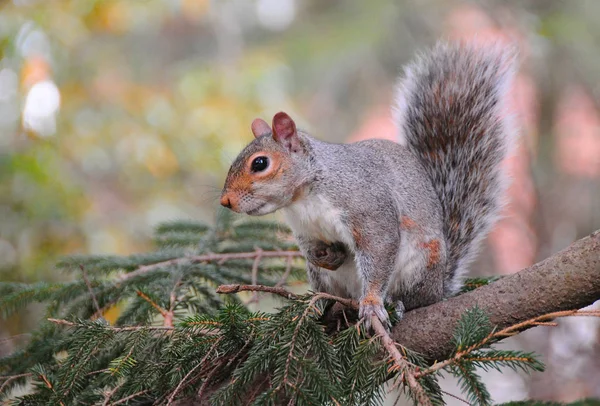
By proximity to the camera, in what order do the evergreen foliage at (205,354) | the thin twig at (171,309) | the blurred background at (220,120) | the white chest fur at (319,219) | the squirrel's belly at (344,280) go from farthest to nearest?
the blurred background at (220,120)
the squirrel's belly at (344,280)
the white chest fur at (319,219)
the thin twig at (171,309)
the evergreen foliage at (205,354)

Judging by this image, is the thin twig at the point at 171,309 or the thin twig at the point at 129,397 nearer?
the thin twig at the point at 129,397

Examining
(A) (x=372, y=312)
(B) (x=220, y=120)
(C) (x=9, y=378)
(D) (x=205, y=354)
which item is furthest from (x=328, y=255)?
(B) (x=220, y=120)

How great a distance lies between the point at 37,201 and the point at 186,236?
1.24 metres

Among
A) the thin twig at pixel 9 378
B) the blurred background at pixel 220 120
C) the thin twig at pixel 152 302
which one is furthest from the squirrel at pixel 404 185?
the blurred background at pixel 220 120

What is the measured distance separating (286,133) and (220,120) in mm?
2988

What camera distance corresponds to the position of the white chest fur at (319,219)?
80.4 inches

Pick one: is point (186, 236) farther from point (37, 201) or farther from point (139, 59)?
point (139, 59)

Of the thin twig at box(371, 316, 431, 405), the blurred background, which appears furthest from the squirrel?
the blurred background

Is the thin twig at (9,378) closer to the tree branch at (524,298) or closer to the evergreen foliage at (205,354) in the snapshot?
the evergreen foliage at (205,354)

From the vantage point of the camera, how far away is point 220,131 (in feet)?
16.4

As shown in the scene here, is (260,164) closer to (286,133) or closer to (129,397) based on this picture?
(286,133)

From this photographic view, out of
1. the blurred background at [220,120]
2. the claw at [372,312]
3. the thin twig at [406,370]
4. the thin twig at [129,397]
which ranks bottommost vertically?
the thin twig at [406,370]

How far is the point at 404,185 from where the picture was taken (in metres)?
2.24

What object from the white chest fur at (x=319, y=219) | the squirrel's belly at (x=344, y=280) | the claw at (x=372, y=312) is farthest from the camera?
the squirrel's belly at (x=344, y=280)
